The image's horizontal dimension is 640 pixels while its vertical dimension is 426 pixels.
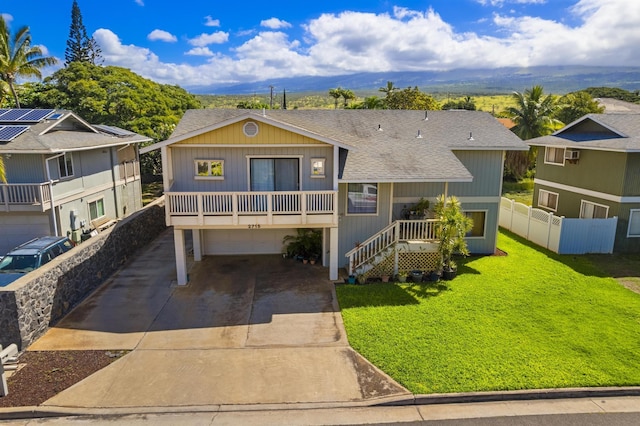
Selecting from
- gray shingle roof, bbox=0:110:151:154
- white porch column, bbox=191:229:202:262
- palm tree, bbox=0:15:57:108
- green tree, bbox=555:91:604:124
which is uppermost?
palm tree, bbox=0:15:57:108

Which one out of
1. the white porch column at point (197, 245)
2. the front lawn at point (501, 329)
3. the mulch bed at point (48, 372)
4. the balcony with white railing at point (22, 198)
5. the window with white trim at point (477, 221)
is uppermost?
the balcony with white railing at point (22, 198)

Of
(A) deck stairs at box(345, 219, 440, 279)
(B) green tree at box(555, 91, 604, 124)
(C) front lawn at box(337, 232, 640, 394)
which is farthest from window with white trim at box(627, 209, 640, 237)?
(B) green tree at box(555, 91, 604, 124)

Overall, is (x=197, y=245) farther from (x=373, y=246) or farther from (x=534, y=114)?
(x=534, y=114)

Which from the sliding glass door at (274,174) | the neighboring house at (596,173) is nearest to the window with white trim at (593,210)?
the neighboring house at (596,173)

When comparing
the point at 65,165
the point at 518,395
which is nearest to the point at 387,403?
the point at 518,395

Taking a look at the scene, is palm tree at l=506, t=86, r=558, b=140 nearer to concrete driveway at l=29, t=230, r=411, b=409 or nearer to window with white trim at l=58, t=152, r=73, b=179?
concrete driveway at l=29, t=230, r=411, b=409

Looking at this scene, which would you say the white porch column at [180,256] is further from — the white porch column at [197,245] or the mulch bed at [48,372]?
the mulch bed at [48,372]
